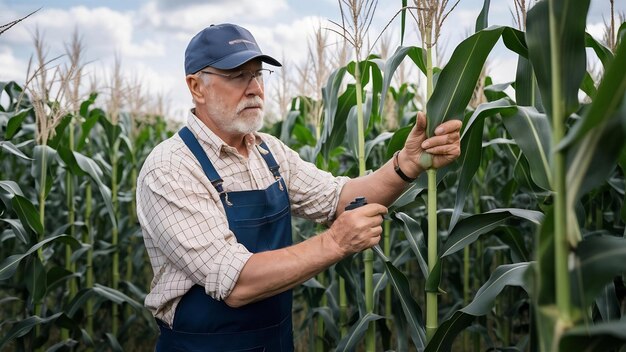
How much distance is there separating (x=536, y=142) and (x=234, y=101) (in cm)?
146

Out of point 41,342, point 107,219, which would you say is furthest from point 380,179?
point 107,219

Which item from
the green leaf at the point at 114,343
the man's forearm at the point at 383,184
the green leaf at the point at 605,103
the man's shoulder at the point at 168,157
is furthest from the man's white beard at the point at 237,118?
the green leaf at the point at 114,343

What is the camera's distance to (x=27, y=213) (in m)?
3.92

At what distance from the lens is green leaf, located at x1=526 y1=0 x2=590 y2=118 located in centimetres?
165

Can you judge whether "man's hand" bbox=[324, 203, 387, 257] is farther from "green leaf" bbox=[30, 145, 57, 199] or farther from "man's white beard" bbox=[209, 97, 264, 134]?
"green leaf" bbox=[30, 145, 57, 199]

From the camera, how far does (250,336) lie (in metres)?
3.08

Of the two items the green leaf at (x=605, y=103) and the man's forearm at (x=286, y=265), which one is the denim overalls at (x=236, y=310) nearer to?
the man's forearm at (x=286, y=265)

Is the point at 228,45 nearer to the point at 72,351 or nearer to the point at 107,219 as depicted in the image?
the point at 72,351

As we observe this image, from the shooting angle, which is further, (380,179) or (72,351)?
(72,351)

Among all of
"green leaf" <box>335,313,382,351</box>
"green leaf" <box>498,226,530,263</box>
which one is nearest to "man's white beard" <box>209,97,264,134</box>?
"green leaf" <box>335,313,382,351</box>

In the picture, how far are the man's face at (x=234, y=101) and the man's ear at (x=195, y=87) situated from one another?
0.06 metres

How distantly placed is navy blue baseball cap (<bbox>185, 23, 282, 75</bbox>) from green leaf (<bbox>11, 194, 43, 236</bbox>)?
1436mm

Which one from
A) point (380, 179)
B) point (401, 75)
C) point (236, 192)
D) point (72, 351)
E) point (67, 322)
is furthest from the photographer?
point (401, 75)

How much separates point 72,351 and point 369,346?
2.93 m
